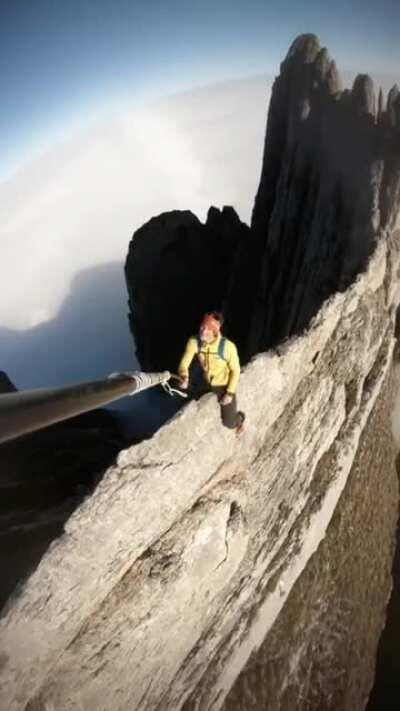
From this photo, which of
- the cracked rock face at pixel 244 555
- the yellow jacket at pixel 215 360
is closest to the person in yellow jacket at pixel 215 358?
the yellow jacket at pixel 215 360

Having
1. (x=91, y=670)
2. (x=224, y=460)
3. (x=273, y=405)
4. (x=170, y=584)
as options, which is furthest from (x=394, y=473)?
(x=91, y=670)

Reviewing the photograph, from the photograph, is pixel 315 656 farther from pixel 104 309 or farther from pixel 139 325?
pixel 104 309

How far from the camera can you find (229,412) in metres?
6.34

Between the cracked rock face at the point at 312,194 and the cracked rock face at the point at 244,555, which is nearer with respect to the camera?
the cracked rock face at the point at 244,555

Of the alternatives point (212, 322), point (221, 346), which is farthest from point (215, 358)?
point (212, 322)

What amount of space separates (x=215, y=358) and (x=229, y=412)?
0.99 metres

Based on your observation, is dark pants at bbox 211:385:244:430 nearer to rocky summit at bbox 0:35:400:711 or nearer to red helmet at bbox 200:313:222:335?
rocky summit at bbox 0:35:400:711

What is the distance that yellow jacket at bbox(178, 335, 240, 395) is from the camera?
5.79 m

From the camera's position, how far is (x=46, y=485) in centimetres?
1074

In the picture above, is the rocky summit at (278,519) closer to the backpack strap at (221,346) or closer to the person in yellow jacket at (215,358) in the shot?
the person in yellow jacket at (215,358)

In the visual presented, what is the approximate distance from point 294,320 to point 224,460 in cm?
963

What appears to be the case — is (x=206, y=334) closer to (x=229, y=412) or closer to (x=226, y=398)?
(x=226, y=398)

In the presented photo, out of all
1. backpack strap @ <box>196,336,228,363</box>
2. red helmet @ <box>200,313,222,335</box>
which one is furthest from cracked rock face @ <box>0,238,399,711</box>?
red helmet @ <box>200,313,222,335</box>

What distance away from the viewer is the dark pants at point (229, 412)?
20.2 feet
